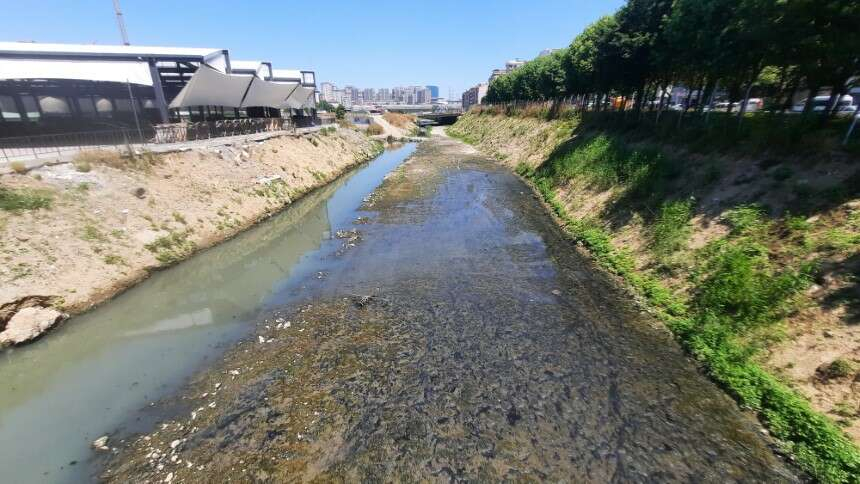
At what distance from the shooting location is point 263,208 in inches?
1150

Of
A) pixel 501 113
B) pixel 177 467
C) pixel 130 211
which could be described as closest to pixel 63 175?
pixel 130 211

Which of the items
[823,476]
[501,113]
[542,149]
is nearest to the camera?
[823,476]

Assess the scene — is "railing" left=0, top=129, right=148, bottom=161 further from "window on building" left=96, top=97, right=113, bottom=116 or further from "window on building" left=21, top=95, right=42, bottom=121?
"window on building" left=96, top=97, right=113, bottom=116

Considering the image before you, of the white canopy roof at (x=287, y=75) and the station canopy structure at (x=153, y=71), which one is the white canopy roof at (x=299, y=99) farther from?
the white canopy roof at (x=287, y=75)

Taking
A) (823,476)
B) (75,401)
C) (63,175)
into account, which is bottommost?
(75,401)

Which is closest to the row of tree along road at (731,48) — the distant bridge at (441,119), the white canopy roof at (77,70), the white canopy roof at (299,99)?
the white canopy roof at (299,99)

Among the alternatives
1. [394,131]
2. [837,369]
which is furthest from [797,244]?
[394,131]

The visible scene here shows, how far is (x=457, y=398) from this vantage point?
10.6 meters

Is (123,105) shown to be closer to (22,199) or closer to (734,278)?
(22,199)

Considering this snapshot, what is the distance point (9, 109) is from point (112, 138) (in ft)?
27.7

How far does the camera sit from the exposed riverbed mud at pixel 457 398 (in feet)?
28.2

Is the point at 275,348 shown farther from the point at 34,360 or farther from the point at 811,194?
the point at 811,194

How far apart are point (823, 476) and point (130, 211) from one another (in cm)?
2852

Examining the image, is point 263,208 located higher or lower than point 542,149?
lower
